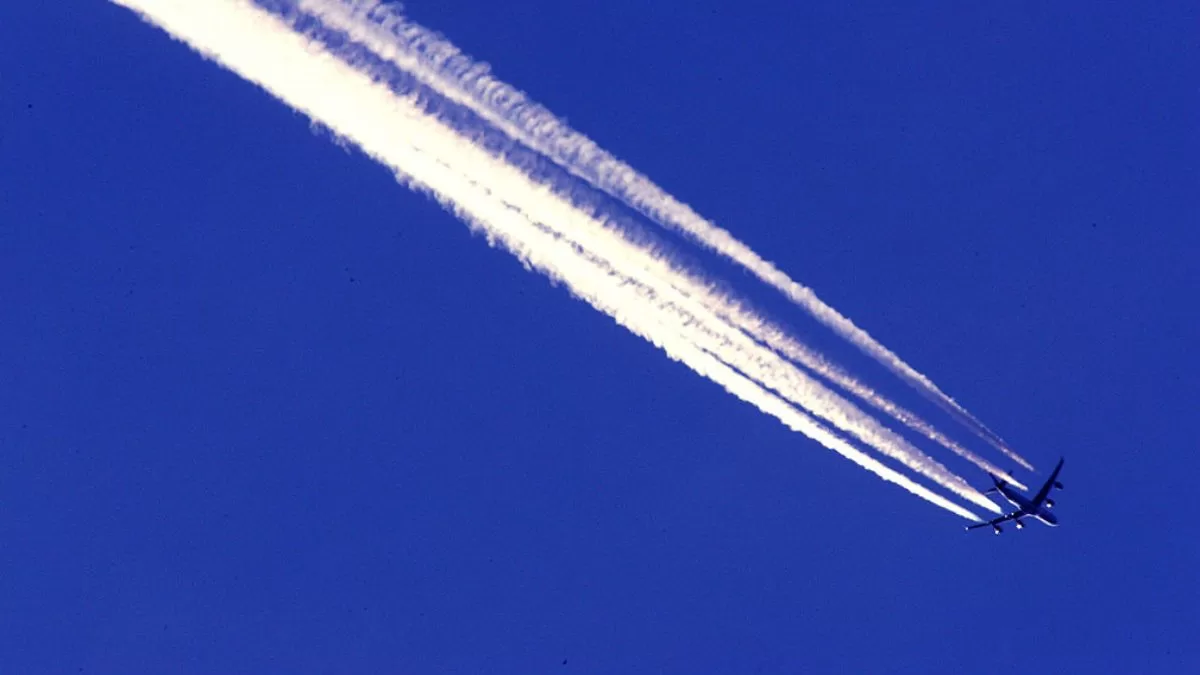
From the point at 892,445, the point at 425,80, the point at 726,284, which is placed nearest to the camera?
the point at 425,80

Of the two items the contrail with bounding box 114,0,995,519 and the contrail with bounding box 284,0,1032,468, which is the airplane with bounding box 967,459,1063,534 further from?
the contrail with bounding box 114,0,995,519

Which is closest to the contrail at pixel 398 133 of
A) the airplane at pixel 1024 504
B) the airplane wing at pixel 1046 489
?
the airplane at pixel 1024 504

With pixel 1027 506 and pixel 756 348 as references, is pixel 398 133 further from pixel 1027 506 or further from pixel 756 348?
pixel 1027 506

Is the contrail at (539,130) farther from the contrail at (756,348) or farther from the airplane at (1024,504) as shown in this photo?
the airplane at (1024,504)

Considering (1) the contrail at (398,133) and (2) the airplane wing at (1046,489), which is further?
(2) the airplane wing at (1046,489)

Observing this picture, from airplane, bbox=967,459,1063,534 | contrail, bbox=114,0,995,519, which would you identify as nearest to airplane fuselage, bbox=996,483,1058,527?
airplane, bbox=967,459,1063,534

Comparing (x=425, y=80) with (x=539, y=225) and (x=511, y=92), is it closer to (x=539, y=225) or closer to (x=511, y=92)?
(x=511, y=92)

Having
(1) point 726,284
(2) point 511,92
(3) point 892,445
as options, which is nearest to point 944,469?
(3) point 892,445
